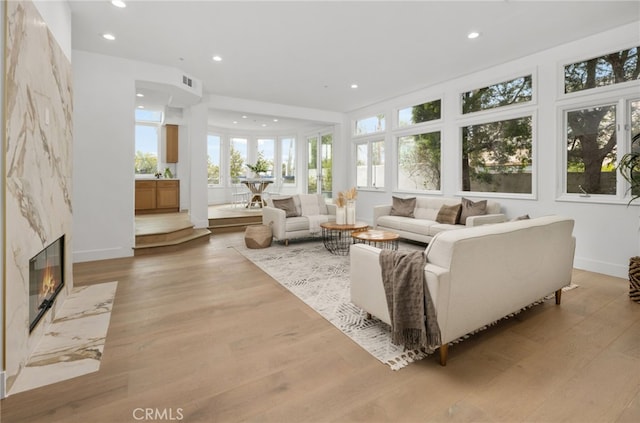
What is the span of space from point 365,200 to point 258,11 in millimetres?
5183

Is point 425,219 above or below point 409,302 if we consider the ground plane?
above

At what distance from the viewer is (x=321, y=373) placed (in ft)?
6.11

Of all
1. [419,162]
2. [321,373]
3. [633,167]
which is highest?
[419,162]

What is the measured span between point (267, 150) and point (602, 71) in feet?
29.5

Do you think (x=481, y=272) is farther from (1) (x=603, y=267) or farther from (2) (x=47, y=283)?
(2) (x=47, y=283)

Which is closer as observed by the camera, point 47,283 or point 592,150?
point 47,283

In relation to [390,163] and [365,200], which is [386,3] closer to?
[390,163]

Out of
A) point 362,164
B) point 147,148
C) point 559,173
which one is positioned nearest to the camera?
point 559,173

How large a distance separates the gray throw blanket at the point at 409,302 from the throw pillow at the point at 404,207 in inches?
151

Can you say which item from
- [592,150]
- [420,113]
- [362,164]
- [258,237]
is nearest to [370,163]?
[362,164]

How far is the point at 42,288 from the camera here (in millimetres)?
2418

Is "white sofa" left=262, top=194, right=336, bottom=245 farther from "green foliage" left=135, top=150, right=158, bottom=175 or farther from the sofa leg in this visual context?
"green foliage" left=135, top=150, right=158, bottom=175

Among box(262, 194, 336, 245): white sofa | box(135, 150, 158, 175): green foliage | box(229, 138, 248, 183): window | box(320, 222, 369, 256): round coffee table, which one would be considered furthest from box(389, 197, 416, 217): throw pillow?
box(135, 150, 158, 175): green foliage

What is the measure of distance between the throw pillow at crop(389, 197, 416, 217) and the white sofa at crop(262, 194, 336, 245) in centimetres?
121
